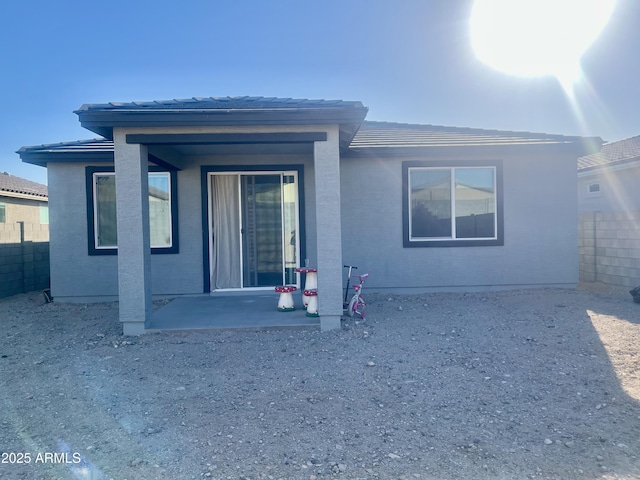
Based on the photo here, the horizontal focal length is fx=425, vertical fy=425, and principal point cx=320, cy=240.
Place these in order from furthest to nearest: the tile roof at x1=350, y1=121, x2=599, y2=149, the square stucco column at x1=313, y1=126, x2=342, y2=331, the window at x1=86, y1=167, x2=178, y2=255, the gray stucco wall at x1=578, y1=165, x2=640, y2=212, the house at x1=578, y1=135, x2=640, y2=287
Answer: the gray stucco wall at x1=578, y1=165, x2=640, y2=212, the house at x1=578, y1=135, x2=640, y2=287, the tile roof at x1=350, y1=121, x2=599, y2=149, the window at x1=86, y1=167, x2=178, y2=255, the square stucco column at x1=313, y1=126, x2=342, y2=331

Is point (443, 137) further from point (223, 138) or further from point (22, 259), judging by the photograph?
point (22, 259)

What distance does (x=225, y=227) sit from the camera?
8.57m

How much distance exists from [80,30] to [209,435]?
855 cm

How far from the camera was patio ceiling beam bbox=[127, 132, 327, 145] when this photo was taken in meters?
5.77

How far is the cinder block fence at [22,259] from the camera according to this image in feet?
32.9

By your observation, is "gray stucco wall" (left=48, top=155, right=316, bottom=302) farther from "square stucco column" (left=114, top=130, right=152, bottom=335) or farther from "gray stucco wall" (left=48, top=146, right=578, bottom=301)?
"square stucco column" (left=114, top=130, right=152, bottom=335)

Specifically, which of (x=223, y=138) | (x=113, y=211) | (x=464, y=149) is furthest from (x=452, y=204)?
(x=113, y=211)

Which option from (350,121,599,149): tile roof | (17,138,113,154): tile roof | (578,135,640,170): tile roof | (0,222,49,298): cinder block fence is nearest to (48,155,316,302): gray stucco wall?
(17,138,113,154): tile roof

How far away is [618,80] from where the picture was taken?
34.9 feet

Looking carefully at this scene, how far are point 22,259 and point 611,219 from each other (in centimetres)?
1384

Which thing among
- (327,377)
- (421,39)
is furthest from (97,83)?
(327,377)

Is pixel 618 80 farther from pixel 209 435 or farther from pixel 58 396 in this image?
pixel 58 396

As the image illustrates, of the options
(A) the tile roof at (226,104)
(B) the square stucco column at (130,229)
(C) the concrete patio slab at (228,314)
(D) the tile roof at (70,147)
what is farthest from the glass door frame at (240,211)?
(B) the square stucco column at (130,229)

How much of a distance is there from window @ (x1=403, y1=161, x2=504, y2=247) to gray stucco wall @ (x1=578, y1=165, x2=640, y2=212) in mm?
5801
